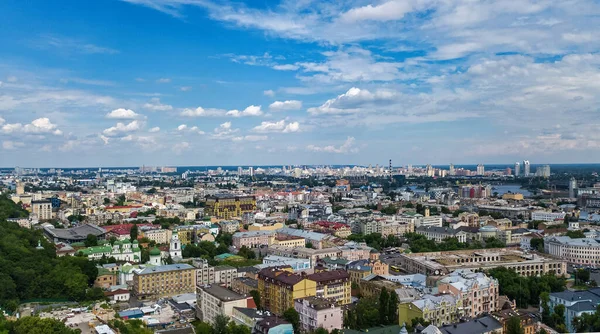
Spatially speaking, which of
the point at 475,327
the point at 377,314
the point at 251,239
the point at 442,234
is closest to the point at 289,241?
Answer: the point at 251,239

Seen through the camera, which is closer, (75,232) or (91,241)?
(91,241)

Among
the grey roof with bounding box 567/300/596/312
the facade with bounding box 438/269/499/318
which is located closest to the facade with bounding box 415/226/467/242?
the facade with bounding box 438/269/499/318

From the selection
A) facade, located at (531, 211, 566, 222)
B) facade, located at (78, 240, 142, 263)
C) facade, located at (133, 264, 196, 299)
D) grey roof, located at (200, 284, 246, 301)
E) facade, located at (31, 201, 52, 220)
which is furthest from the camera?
facade, located at (31, 201, 52, 220)

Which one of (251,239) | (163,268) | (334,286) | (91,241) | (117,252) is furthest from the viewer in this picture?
(251,239)

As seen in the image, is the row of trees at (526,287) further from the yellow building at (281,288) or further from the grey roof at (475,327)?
the yellow building at (281,288)

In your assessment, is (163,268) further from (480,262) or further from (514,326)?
(480,262)

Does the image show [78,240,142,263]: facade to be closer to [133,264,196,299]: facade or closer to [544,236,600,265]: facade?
[133,264,196,299]: facade

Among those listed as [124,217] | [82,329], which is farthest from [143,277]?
[124,217]
